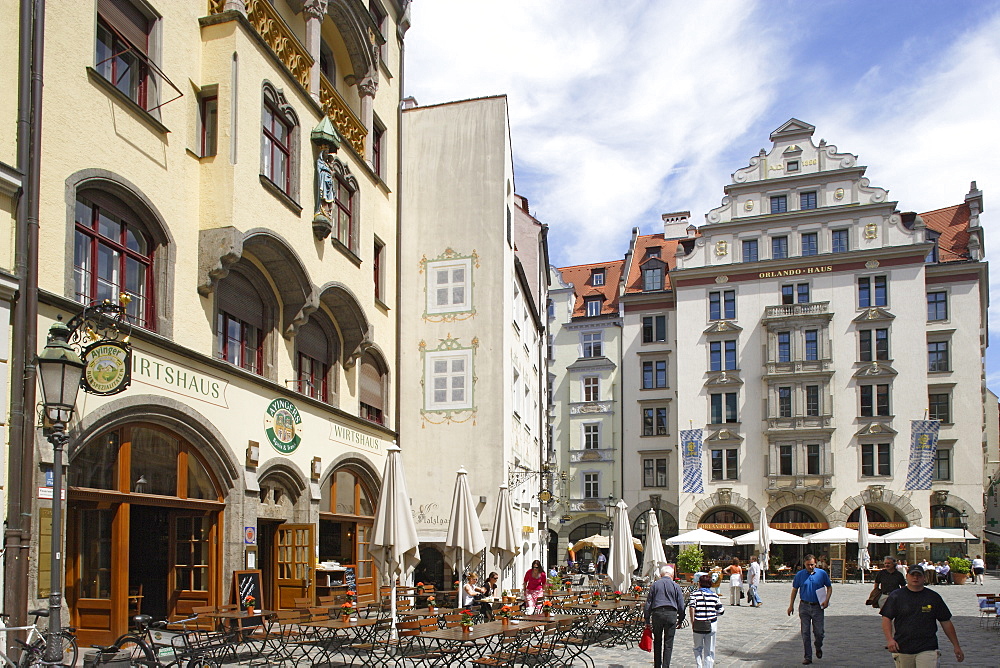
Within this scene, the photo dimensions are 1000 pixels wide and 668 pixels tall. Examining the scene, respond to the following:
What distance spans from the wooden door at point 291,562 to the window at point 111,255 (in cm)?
556

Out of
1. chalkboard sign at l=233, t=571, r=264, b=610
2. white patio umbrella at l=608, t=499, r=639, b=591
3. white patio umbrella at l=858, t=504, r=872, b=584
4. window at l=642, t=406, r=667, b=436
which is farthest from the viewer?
window at l=642, t=406, r=667, b=436

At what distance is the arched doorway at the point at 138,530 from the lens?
12711mm

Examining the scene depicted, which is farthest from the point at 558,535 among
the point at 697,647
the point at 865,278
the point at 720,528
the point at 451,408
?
the point at 697,647

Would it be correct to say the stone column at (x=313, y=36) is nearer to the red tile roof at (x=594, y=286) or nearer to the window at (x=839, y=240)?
the window at (x=839, y=240)

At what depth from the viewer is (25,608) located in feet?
35.0

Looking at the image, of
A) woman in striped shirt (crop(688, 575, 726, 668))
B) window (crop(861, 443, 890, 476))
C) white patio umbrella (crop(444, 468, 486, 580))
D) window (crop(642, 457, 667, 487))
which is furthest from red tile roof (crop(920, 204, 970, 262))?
woman in striped shirt (crop(688, 575, 726, 668))

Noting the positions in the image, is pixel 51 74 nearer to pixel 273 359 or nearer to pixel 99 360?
pixel 99 360

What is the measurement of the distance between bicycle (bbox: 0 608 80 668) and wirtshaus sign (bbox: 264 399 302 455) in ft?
21.1

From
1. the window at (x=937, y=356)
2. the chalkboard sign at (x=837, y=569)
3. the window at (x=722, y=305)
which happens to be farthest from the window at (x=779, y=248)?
the chalkboard sign at (x=837, y=569)

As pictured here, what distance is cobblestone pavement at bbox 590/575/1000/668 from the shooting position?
14.6m

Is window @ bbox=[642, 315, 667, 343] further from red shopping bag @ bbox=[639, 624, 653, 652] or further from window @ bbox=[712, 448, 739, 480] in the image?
red shopping bag @ bbox=[639, 624, 653, 652]

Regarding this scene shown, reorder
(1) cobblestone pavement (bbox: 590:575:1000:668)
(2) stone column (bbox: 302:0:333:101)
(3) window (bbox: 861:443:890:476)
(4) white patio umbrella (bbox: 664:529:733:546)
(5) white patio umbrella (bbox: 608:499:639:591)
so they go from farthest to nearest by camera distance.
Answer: (3) window (bbox: 861:443:890:476) < (4) white patio umbrella (bbox: 664:529:733:546) < (5) white patio umbrella (bbox: 608:499:639:591) < (2) stone column (bbox: 302:0:333:101) < (1) cobblestone pavement (bbox: 590:575:1000:668)

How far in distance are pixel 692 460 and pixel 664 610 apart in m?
37.8

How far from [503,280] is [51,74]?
50.1 feet
